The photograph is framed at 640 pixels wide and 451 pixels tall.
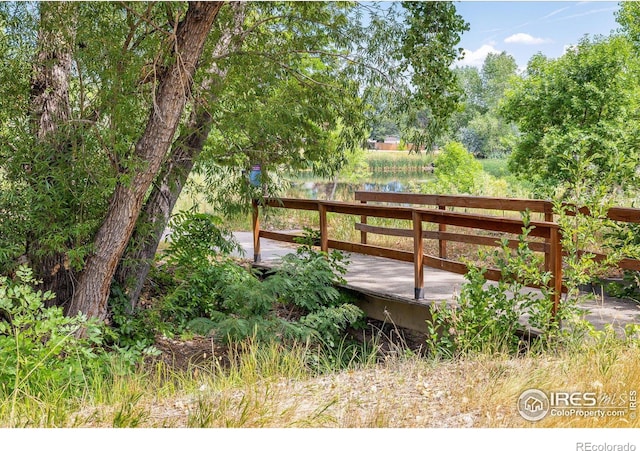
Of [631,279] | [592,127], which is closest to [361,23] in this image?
[631,279]

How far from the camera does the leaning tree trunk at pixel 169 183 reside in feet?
21.0

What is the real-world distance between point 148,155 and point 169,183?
1.33 meters

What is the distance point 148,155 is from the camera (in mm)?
5535

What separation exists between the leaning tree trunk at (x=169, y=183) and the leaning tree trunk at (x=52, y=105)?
64 cm

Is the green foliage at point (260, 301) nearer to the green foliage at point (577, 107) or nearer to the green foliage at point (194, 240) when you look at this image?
the green foliage at point (194, 240)

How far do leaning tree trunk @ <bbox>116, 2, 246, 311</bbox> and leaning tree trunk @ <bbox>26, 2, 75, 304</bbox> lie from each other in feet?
2.10

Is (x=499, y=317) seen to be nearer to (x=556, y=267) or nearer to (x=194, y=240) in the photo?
(x=556, y=267)

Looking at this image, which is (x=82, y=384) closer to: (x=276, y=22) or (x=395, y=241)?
(x=276, y=22)

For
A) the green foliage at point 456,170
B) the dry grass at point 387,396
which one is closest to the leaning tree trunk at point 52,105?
the dry grass at point 387,396

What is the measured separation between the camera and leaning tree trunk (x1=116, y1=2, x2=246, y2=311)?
6402 mm

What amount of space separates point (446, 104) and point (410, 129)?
0.47 meters

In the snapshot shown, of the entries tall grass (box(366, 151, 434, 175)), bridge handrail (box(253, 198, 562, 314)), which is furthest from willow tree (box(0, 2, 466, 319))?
tall grass (box(366, 151, 434, 175))

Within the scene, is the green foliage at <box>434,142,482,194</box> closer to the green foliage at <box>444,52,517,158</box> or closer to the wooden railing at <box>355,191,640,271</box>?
the green foliage at <box>444,52,517,158</box>
